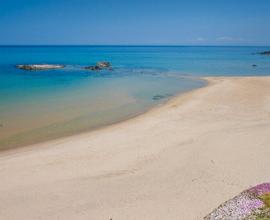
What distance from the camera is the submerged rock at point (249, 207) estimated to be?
234 inches

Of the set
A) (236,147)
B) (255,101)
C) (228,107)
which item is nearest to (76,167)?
(236,147)

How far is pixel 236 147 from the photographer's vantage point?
40.1ft

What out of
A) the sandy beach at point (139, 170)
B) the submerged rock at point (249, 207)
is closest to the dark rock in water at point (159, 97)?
the sandy beach at point (139, 170)

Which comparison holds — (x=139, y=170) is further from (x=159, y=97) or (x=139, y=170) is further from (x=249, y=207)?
(x=159, y=97)

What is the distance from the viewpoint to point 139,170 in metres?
10.3

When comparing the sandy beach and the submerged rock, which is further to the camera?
the sandy beach

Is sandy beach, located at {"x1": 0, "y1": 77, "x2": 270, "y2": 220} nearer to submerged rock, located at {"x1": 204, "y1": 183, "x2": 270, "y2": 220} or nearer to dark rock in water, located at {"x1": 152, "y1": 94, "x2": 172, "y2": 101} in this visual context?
submerged rock, located at {"x1": 204, "y1": 183, "x2": 270, "y2": 220}

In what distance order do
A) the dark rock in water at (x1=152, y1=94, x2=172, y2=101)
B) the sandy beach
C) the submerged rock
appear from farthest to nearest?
the dark rock in water at (x1=152, y1=94, x2=172, y2=101) < the sandy beach < the submerged rock

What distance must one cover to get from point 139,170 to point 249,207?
15.1 feet

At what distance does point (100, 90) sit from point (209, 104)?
1254cm

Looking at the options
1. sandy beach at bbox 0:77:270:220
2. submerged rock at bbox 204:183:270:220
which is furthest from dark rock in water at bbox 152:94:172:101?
submerged rock at bbox 204:183:270:220

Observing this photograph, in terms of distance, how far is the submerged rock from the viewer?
595 centimetres

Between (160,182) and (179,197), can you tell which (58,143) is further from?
(179,197)

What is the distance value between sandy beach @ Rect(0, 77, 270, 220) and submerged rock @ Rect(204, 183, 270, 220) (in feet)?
3.49
